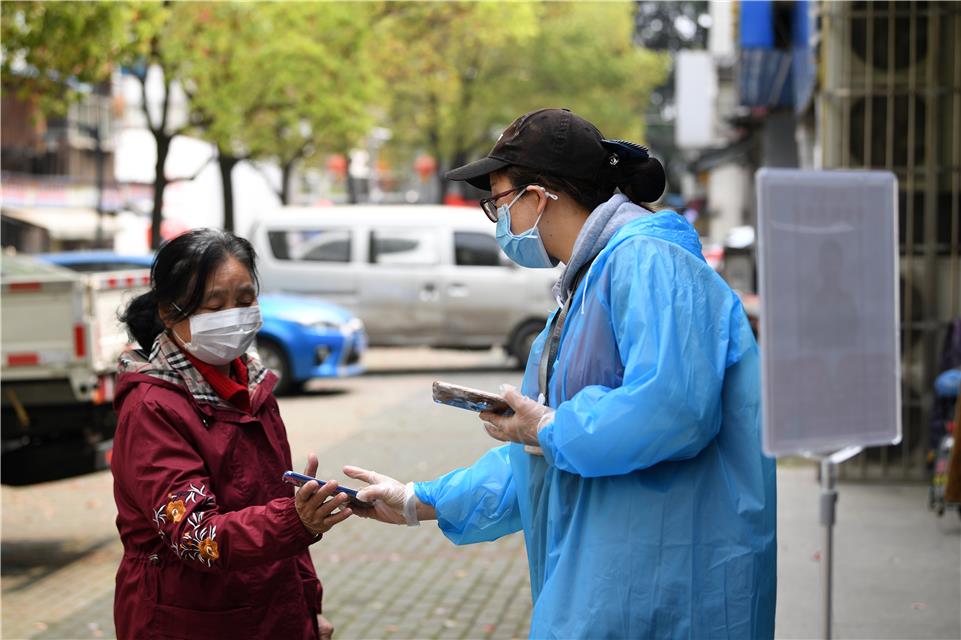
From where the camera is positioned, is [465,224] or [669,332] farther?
[465,224]

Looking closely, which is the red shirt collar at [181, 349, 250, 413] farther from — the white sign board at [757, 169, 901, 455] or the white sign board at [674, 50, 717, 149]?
the white sign board at [674, 50, 717, 149]

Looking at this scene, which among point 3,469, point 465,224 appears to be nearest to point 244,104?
point 465,224

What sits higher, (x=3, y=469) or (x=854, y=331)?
(x=854, y=331)

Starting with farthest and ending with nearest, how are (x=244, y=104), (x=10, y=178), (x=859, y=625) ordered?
(x=10, y=178) < (x=244, y=104) < (x=859, y=625)

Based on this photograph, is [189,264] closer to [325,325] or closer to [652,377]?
[652,377]

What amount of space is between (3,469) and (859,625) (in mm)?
5016

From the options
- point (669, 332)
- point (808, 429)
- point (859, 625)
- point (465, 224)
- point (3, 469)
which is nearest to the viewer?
point (669, 332)

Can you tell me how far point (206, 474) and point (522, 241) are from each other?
87 cm

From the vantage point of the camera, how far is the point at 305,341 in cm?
1527

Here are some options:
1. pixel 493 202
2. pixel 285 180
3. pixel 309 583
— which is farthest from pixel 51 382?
pixel 285 180

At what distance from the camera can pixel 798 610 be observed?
20.2 feet

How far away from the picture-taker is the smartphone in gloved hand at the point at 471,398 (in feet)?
9.12

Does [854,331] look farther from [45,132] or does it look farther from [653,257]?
[45,132]

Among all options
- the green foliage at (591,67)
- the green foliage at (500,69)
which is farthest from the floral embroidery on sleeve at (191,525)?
the green foliage at (591,67)
